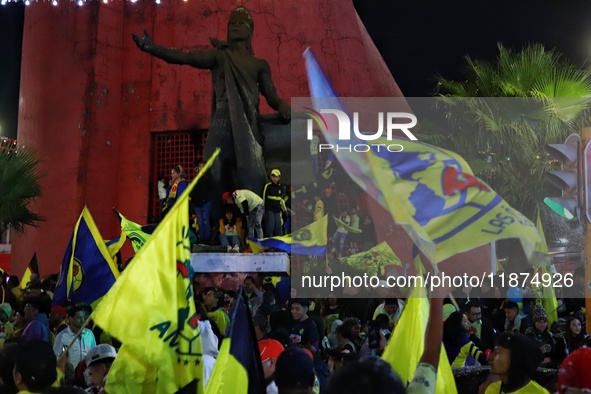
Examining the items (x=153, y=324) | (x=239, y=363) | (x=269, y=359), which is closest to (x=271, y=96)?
(x=269, y=359)

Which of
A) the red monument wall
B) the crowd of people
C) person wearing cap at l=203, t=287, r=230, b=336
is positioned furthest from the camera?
the red monument wall

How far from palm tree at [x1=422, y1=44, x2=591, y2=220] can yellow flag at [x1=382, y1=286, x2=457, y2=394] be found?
12.6 m

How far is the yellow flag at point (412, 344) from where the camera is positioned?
406 cm

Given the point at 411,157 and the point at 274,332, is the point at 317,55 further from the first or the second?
the point at 411,157

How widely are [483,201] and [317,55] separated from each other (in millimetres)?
15341

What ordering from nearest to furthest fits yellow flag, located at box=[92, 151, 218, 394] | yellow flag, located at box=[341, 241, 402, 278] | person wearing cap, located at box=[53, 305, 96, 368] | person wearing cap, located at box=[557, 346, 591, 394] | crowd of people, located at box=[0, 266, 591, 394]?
person wearing cap, located at box=[557, 346, 591, 394]
crowd of people, located at box=[0, 266, 591, 394]
yellow flag, located at box=[92, 151, 218, 394]
person wearing cap, located at box=[53, 305, 96, 368]
yellow flag, located at box=[341, 241, 402, 278]

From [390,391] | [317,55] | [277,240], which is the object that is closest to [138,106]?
[317,55]

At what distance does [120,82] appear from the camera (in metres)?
19.0

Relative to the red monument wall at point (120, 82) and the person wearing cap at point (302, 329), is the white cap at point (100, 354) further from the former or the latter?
the red monument wall at point (120, 82)

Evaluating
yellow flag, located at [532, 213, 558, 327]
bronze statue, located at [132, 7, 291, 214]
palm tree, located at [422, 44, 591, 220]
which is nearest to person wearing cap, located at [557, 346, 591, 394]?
yellow flag, located at [532, 213, 558, 327]

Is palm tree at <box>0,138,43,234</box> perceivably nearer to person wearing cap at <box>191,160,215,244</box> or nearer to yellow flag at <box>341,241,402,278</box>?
person wearing cap at <box>191,160,215,244</box>

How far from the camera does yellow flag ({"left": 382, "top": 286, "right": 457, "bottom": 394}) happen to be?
13.3 ft

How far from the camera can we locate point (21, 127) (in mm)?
18672

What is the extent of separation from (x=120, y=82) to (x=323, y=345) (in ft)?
42.5
